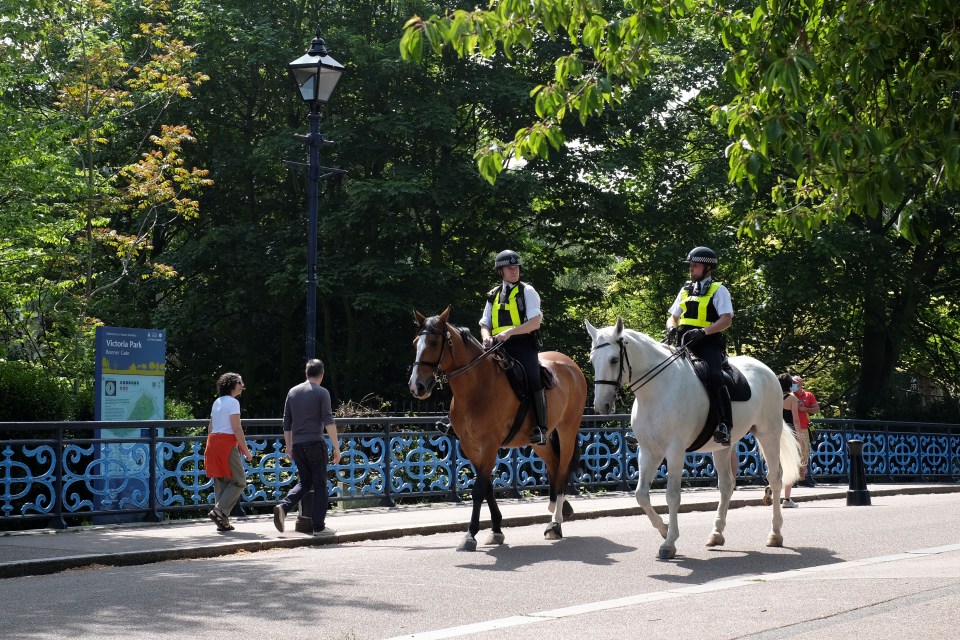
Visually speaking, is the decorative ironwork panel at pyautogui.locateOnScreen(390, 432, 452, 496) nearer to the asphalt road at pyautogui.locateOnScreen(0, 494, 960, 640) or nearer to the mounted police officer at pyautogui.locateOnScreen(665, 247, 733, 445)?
the asphalt road at pyautogui.locateOnScreen(0, 494, 960, 640)

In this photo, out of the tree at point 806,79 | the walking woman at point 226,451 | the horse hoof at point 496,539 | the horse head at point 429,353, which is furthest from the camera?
the walking woman at point 226,451

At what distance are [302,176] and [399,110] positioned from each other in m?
4.42

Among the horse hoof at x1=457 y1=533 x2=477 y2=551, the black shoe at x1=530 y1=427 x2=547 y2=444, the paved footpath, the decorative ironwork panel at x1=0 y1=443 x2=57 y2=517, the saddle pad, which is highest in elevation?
the saddle pad

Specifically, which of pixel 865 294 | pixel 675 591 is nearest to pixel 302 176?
pixel 865 294

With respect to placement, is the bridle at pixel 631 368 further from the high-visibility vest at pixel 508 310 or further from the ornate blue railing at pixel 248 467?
the ornate blue railing at pixel 248 467

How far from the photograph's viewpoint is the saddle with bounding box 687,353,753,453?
11547 millimetres

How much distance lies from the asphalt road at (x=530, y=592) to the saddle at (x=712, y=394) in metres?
1.13

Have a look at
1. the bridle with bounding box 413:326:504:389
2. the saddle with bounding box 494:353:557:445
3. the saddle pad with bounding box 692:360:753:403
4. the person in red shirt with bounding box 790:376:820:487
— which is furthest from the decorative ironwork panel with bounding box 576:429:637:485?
the saddle pad with bounding box 692:360:753:403

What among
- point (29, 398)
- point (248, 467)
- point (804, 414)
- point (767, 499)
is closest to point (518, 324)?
point (248, 467)

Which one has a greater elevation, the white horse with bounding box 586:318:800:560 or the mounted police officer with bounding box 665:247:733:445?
the mounted police officer with bounding box 665:247:733:445

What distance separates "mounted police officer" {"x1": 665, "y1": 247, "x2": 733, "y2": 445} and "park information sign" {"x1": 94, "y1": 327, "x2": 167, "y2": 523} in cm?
737

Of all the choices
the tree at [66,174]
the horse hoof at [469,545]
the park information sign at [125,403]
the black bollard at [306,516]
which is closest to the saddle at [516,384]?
the horse hoof at [469,545]

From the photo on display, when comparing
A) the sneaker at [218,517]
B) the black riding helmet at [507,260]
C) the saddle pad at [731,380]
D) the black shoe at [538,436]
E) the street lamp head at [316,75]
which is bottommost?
the sneaker at [218,517]

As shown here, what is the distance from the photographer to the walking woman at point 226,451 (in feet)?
46.1
